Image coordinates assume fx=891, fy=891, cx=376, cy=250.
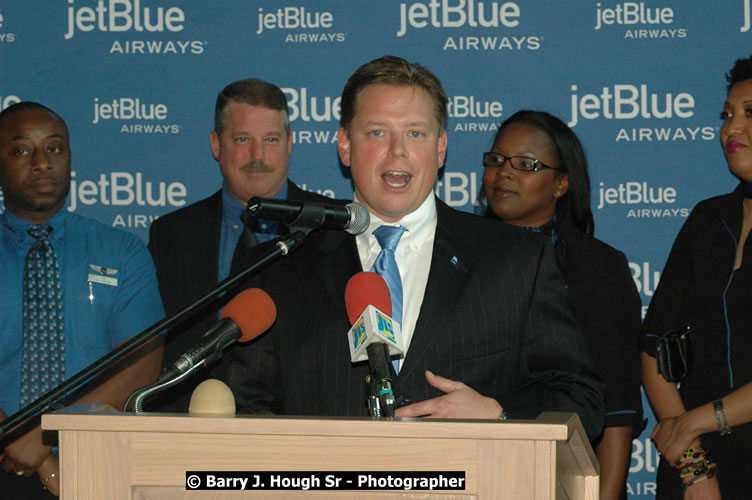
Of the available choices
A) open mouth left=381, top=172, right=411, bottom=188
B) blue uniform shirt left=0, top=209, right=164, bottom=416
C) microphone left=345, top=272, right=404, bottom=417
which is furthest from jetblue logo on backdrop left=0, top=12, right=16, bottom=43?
microphone left=345, top=272, right=404, bottom=417

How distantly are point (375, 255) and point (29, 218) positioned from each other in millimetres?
1920

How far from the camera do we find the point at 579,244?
3.96m

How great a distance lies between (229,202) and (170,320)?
7.63 feet

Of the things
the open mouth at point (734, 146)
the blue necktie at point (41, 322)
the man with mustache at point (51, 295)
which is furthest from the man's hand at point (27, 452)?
the open mouth at point (734, 146)

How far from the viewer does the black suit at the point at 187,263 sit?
3.95m

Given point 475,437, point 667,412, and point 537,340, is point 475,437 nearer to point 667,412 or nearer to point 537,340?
point 537,340

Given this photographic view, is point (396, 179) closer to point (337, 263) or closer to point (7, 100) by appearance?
point (337, 263)

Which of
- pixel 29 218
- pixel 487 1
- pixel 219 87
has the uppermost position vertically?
pixel 487 1

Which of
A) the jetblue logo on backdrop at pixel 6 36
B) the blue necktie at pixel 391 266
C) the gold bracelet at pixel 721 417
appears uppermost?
the jetblue logo on backdrop at pixel 6 36

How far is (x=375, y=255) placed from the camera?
2.71 m

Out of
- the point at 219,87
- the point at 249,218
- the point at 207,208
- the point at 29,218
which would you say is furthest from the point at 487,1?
the point at 249,218

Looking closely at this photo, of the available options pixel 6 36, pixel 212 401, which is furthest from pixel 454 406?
pixel 6 36

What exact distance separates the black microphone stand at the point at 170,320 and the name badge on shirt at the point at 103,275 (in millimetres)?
1802

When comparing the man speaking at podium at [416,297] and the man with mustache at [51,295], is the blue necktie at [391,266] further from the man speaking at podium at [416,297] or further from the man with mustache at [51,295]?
the man with mustache at [51,295]
